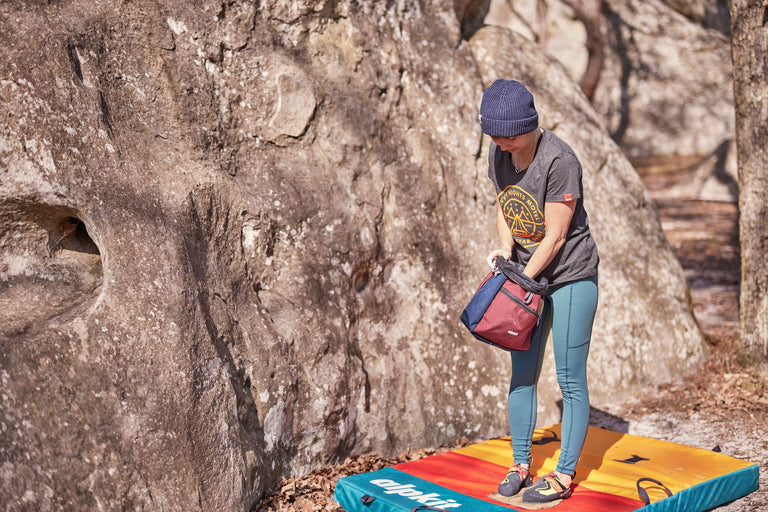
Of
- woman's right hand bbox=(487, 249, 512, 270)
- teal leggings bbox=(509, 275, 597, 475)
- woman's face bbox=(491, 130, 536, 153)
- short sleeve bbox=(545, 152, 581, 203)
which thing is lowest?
teal leggings bbox=(509, 275, 597, 475)

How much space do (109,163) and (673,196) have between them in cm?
1257

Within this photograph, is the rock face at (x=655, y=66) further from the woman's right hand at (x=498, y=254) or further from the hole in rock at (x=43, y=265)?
the hole in rock at (x=43, y=265)

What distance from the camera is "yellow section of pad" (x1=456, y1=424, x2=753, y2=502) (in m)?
3.82

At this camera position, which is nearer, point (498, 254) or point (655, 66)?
point (498, 254)

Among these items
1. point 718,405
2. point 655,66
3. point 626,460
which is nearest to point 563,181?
point 626,460

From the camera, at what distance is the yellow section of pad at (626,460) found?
382 cm

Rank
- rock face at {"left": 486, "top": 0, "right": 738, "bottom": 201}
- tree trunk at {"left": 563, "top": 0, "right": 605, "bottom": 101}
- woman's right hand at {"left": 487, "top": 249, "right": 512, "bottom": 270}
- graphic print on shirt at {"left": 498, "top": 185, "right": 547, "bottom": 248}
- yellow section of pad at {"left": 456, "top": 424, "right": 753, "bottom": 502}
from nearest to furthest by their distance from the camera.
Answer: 1. graphic print on shirt at {"left": 498, "top": 185, "right": 547, "bottom": 248}
2. woman's right hand at {"left": 487, "top": 249, "right": 512, "bottom": 270}
3. yellow section of pad at {"left": 456, "top": 424, "right": 753, "bottom": 502}
4. tree trunk at {"left": 563, "top": 0, "right": 605, "bottom": 101}
5. rock face at {"left": 486, "top": 0, "right": 738, "bottom": 201}

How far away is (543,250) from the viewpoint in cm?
341

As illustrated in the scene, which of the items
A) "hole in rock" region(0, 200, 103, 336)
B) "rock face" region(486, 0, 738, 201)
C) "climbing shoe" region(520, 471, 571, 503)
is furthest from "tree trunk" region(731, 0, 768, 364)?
"rock face" region(486, 0, 738, 201)

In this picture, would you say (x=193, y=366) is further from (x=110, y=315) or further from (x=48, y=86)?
(x=48, y=86)

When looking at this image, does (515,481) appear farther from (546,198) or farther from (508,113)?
(508,113)

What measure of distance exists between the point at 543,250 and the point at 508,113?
651 mm

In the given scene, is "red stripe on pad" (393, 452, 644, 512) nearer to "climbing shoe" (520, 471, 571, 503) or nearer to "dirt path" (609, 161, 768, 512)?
"climbing shoe" (520, 471, 571, 503)

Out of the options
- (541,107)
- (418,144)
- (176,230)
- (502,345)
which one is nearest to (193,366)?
(176,230)
